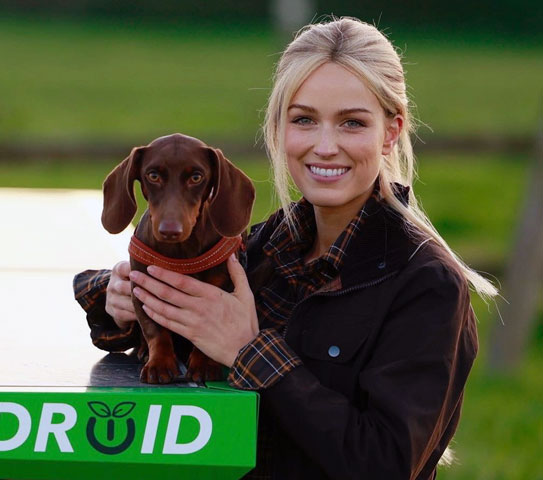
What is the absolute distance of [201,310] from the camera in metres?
2.84

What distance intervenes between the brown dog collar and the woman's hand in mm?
20

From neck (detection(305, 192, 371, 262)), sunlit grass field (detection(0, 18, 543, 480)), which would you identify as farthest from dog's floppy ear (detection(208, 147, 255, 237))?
sunlit grass field (detection(0, 18, 543, 480))

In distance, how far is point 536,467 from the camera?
18.4 ft

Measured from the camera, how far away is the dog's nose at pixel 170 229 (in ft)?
8.87

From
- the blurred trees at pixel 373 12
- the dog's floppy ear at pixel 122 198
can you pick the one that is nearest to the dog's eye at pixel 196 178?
the dog's floppy ear at pixel 122 198

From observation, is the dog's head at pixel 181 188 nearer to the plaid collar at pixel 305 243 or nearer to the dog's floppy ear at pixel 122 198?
the dog's floppy ear at pixel 122 198

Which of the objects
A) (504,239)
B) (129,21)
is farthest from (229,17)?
(504,239)

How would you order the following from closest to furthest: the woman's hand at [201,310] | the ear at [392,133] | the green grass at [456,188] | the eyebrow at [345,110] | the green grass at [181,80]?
the woman's hand at [201,310] → the eyebrow at [345,110] → the ear at [392,133] → the green grass at [456,188] → the green grass at [181,80]

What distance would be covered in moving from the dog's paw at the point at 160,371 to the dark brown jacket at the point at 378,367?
22cm

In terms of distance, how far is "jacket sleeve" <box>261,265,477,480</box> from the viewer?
2682mm

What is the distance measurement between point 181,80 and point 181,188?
22.1m

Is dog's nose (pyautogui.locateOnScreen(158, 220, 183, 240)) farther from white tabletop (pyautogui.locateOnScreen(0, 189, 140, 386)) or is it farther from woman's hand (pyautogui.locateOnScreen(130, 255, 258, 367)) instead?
white tabletop (pyautogui.locateOnScreen(0, 189, 140, 386))

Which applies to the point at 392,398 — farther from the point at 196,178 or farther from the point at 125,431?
the point at 196,178

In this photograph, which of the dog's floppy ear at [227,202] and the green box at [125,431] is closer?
the green box at [125,431]
